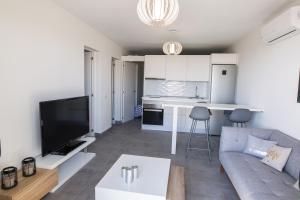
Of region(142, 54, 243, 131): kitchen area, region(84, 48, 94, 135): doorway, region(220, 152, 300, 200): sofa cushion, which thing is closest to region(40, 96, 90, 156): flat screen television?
region(84, 48, 94, 135): doorway

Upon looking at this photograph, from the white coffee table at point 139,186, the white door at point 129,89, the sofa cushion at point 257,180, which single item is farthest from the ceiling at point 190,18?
the white coffee table at point 139,186

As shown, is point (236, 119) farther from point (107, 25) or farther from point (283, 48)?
point (107, 25)

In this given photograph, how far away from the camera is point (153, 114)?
5.61 meters

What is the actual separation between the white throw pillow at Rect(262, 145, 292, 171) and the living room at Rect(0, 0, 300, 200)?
0.04 feet

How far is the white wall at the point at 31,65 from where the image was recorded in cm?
216

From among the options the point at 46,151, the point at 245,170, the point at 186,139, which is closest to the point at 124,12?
the point at 46,151

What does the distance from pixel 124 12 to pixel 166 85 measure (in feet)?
10.7

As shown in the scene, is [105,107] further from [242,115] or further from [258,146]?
[258,146]

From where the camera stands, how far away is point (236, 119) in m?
3.58

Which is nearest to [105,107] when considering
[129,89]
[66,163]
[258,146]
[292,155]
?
[129,89]

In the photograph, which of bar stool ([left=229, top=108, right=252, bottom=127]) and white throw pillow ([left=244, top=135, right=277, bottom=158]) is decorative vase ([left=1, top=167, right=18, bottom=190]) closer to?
white throw pillow ([left=244, top=135, right=277, bottom=158])

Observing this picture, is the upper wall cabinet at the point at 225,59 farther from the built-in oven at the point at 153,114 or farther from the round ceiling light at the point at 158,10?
the round ceiling light at the point at 158,10

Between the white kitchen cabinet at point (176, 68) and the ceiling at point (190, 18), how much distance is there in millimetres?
809

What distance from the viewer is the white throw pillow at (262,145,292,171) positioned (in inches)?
87.4
